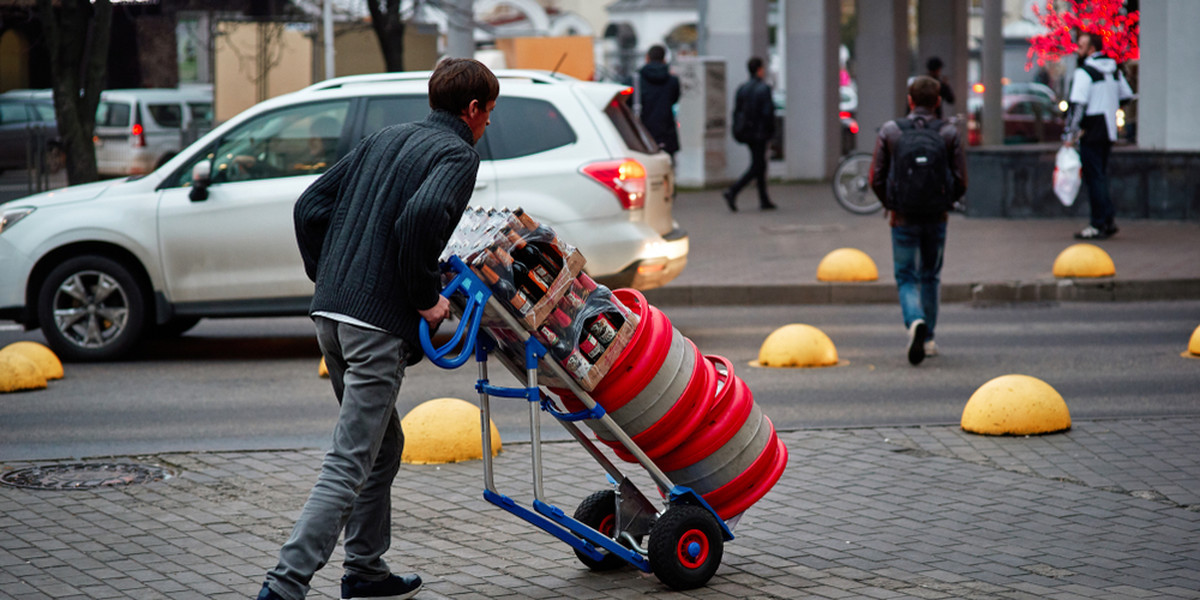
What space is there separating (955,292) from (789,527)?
24.3 feet

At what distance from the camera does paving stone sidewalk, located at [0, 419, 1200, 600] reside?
4.84m

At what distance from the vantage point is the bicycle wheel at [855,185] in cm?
1928

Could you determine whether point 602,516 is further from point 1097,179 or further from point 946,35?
point 946,35

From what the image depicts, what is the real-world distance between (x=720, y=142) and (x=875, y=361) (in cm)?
1575

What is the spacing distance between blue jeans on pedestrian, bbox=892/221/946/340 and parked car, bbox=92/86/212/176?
2035cm

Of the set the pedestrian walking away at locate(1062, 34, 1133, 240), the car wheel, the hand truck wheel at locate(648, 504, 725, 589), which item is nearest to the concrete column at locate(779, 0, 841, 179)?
the pedestrian walking away at locate(1062, 34, 1133, 240)

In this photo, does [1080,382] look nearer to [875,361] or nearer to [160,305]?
[875,361]

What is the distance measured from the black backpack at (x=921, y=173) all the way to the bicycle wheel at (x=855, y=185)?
1015 cm

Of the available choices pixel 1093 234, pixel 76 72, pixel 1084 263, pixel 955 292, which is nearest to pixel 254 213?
pixel 955 292

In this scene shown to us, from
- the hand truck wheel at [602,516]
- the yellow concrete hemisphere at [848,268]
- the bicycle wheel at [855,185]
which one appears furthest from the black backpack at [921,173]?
the bicycle wheel at [855,185]

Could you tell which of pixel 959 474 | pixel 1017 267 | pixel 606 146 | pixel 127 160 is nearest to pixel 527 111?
pixel 606 146

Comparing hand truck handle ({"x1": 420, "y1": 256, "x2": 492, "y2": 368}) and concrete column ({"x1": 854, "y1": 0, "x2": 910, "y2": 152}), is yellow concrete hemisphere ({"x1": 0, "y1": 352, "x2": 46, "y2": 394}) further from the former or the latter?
concrete column ({"x1": 854, "y1": 0, "x2": 910, "y2": 152})

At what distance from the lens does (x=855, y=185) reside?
19.4 metres

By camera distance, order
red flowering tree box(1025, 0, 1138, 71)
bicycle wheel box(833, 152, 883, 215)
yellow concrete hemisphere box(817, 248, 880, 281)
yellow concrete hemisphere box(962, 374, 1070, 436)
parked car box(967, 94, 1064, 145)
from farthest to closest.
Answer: parked car box(967, 94, 1064, 145) → red flowering tree box(1025, 0, 1138, 71) → bicycle wheel box(833, 152, 883, 215) → yellow concrete hemisphere box(817, 248, 880, 281) → yellow concrete hemisphere box(962, 374, 1070, 436)
